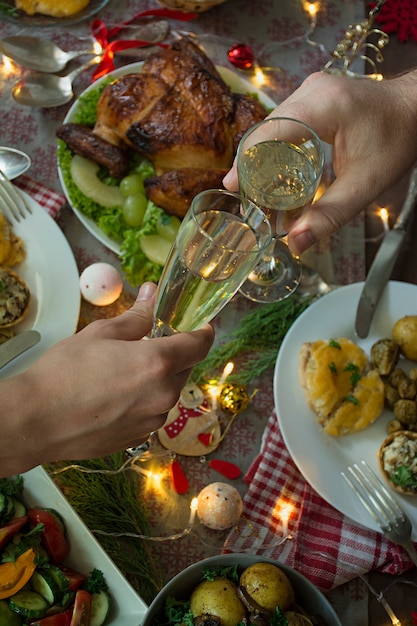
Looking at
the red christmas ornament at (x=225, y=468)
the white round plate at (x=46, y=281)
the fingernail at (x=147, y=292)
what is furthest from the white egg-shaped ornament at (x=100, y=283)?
the red christmas ornament at (x=225, y=468)

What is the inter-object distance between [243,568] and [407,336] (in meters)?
0.81

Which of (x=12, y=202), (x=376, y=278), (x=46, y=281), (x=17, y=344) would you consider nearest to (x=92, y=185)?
(x=12, y=202)

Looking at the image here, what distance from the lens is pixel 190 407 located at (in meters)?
1.92

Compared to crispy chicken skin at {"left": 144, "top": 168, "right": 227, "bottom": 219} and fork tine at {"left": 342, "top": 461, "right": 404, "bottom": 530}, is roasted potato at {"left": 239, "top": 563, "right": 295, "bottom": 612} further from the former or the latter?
crispy chicken skin at {"left": 144, "top": 168, "right": 227, "bottom": 219}

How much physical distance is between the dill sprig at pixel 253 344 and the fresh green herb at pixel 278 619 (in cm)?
69

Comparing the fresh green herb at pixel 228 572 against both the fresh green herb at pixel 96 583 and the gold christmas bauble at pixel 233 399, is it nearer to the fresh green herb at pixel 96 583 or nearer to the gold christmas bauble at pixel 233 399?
the fresh green herb at pixel 96 583

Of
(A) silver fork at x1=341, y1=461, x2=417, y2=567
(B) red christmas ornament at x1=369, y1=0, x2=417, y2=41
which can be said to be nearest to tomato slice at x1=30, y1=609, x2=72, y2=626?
(A) silver fork at x1=341, y1=461, x2=417, y2=567

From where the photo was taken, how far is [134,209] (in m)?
2.03

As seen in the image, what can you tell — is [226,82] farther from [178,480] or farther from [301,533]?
[301,533]

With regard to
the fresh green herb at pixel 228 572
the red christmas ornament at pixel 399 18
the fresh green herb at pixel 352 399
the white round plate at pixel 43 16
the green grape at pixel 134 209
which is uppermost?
the white round plate at pixel 43 16

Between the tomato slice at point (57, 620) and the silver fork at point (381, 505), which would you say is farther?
the silver fork at point (381, 505)

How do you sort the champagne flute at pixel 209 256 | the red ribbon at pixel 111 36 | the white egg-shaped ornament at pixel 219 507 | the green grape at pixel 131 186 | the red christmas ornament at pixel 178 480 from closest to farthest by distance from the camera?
the champagne flute at pixel 209 256
the white egg-shaped ornament at pixel 219 507
the red christmas ornament at pixel 178 480
the green grape at pixel 131 186
the red ribbon at pixel 111 36

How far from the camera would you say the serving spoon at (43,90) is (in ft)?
7.18

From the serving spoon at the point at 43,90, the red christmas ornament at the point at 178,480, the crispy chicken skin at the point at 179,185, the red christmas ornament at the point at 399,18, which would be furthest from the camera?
the red christmas ornament at the point at 399,18
